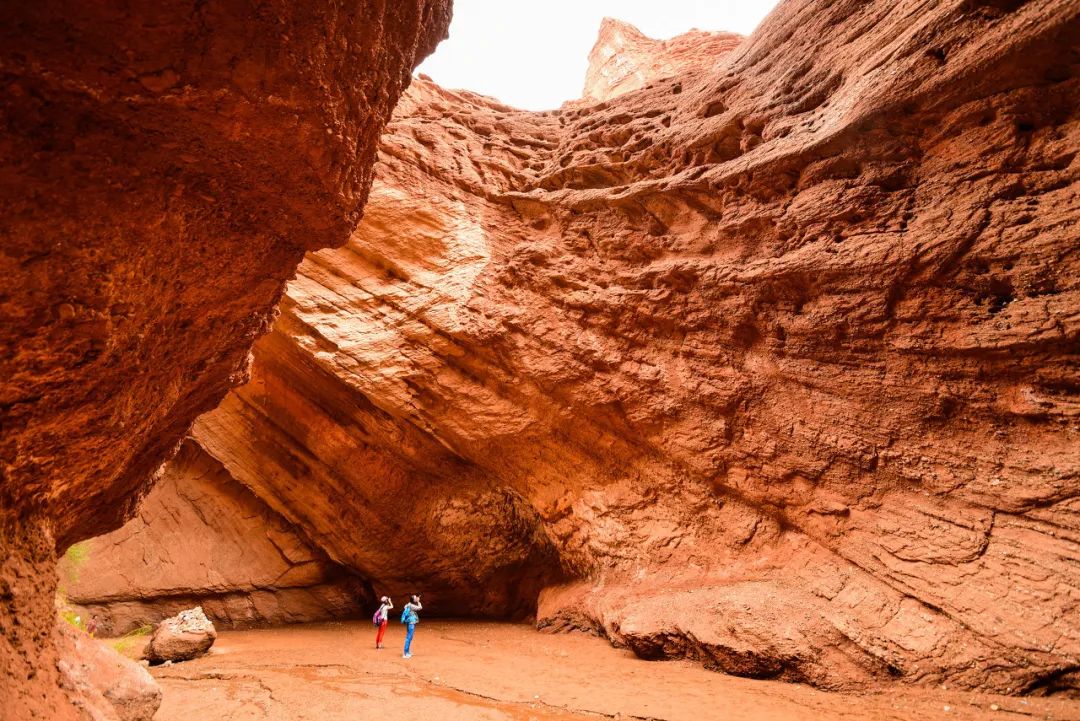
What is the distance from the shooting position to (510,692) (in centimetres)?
625

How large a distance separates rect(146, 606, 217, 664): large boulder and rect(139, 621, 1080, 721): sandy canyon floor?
0.22m

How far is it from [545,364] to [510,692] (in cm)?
525

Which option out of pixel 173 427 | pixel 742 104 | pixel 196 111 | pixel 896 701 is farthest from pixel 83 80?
pixel 742 104

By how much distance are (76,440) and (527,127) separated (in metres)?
11.6

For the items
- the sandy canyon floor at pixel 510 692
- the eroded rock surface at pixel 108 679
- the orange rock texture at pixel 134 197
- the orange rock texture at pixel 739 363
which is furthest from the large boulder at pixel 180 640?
the orange rock texture at pixel 134 197

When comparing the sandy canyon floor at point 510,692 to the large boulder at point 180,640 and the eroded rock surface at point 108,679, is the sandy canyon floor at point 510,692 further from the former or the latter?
the eroded rock surface at point 108,679

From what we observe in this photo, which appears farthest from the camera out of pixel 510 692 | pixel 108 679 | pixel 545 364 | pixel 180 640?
pixel 545 364

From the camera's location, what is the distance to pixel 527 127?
12.9 m

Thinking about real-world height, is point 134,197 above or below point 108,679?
above

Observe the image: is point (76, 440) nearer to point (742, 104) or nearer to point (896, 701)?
point (896, 701)

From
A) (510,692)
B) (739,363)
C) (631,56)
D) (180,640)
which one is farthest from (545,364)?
(631,56)

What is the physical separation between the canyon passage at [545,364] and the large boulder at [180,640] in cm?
34

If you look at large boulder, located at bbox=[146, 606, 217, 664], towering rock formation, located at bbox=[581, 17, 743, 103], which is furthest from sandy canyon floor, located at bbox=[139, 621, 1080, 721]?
towering rock formation, located at bbox=[581, 17, 743, 103]

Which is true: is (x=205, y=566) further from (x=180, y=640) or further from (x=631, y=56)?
(x=631, y=56)
